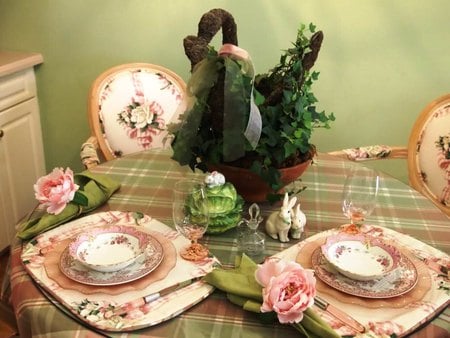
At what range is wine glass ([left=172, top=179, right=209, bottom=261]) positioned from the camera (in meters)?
1.11

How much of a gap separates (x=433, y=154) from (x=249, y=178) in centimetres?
84

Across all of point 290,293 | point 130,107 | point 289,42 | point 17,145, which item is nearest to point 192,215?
point 290,293

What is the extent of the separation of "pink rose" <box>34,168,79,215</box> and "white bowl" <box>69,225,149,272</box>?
0.11 metres

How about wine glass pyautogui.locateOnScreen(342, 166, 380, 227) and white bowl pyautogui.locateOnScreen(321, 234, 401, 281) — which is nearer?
white bowl pyautogui.locateOnScreen(321, 234, 401, 281)

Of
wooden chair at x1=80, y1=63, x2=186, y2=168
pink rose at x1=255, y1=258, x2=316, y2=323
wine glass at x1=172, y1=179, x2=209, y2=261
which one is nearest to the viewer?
pink rose at x1=255, y1=258, x2=316, y2=323

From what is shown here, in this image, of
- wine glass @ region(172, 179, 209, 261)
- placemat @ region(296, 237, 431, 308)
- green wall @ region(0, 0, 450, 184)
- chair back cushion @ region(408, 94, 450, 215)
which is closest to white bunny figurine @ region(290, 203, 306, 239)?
placemat @ region(296, 237, 431, 308)

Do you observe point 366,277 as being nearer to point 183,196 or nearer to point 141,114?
point 183,196

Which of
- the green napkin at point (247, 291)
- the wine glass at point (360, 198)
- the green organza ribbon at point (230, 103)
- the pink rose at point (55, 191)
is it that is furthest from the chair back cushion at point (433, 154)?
the pink rose at point (55, 191)

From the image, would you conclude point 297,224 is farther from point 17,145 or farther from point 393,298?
point 17,145

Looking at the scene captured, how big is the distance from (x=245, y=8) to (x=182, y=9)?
0.89ft

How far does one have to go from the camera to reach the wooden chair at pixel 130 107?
1.97 metres

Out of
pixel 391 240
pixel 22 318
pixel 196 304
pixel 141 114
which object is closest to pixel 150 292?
pixel 196 304

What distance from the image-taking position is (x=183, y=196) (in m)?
1.17

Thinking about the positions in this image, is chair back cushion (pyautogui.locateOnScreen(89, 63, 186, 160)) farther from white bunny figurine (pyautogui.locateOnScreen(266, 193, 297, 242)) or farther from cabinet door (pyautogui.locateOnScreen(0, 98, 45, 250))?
white bunny figurine (pyautogui.locateOnScreen(266, 193, 297, 242))
